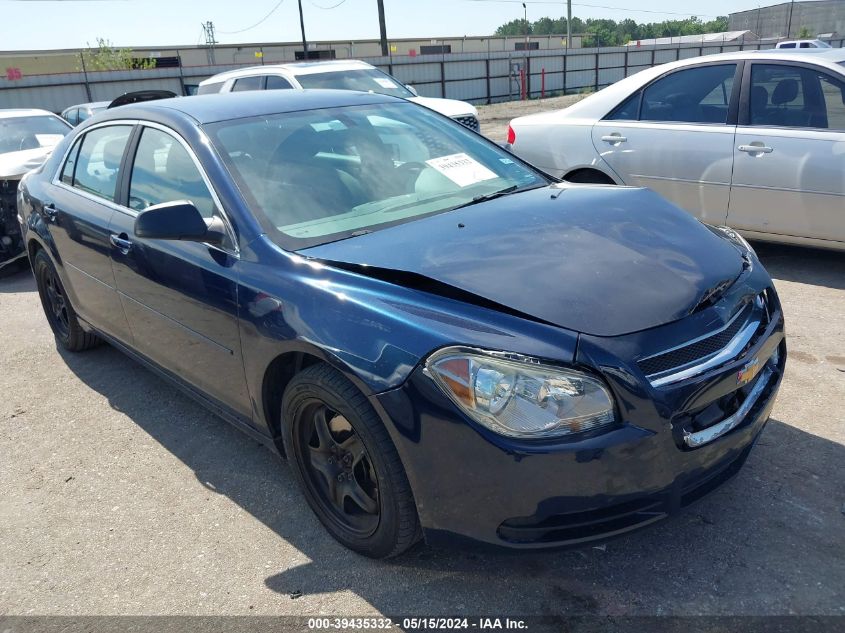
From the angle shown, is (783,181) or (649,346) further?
(783,181)

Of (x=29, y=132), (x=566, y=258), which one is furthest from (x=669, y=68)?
(x=29, y=132)

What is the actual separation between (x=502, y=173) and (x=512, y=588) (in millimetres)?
1999

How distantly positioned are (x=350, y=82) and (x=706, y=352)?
29.3ft

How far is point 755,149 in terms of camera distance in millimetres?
5168

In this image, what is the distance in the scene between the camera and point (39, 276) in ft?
16.8

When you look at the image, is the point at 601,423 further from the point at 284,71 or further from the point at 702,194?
the point at 284,71

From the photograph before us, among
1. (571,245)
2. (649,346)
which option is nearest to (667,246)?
(571,245)

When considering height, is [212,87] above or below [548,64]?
above

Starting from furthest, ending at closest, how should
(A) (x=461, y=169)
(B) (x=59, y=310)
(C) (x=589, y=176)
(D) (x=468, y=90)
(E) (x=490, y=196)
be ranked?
(D) (x=468, y=90), (C) (x=589, y=176), (B) (x=59, y=310), (A) (x=461, y=169), (E) (x=490, y=196)

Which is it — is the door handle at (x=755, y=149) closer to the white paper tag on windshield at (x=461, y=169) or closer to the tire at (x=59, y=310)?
the white paper tag on windshield at (x=461, y=169)

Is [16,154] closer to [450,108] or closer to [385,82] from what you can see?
[385,82]

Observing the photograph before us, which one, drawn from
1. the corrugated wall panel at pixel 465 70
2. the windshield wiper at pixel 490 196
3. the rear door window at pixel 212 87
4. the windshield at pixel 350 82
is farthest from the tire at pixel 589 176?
the corrugated wall panel at pixel 465 70

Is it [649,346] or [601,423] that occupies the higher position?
[649,346]

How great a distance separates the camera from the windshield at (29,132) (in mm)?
8359
